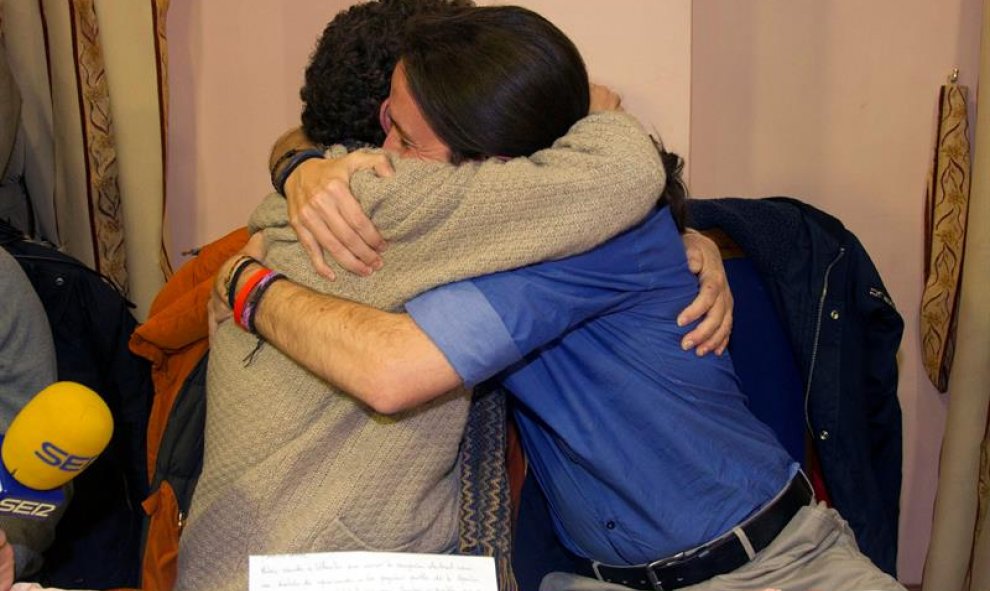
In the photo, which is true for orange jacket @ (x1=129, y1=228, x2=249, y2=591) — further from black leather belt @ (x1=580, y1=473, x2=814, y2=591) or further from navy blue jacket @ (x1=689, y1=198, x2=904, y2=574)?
navy blue jacket @ (x1=689, y1=198, x2=904, y2=574)

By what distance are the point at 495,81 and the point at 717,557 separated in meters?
0.71

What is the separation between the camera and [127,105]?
1913 millimetres

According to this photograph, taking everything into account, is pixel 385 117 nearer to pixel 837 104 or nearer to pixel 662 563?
pixel 662 563

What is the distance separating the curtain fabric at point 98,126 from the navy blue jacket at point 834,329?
107 cm

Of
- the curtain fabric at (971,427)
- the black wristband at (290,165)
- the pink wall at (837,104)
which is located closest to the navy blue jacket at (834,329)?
the curtain fabric at (971,427)

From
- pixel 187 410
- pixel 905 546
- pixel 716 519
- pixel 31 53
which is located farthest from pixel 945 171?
pixel 31 53

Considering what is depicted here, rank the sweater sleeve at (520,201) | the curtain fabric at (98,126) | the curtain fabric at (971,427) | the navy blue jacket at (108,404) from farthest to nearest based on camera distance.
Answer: the curtain fabric at (971,427) < the curtain fabric at (98,126) < the navy blue jacket at (108,404) < the sweater sleeve at (520,201)

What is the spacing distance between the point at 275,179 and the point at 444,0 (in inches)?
15.5

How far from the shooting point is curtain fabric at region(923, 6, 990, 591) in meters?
1.99

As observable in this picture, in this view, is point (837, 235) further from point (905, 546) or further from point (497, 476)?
point (905, 546)

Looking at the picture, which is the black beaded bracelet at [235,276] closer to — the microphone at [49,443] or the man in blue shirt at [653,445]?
the man in blue shirt at [653,445]

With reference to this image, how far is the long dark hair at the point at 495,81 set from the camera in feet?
4.14

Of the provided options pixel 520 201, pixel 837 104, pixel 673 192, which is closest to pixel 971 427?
pixel 837 104

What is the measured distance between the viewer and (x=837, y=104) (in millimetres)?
2338
